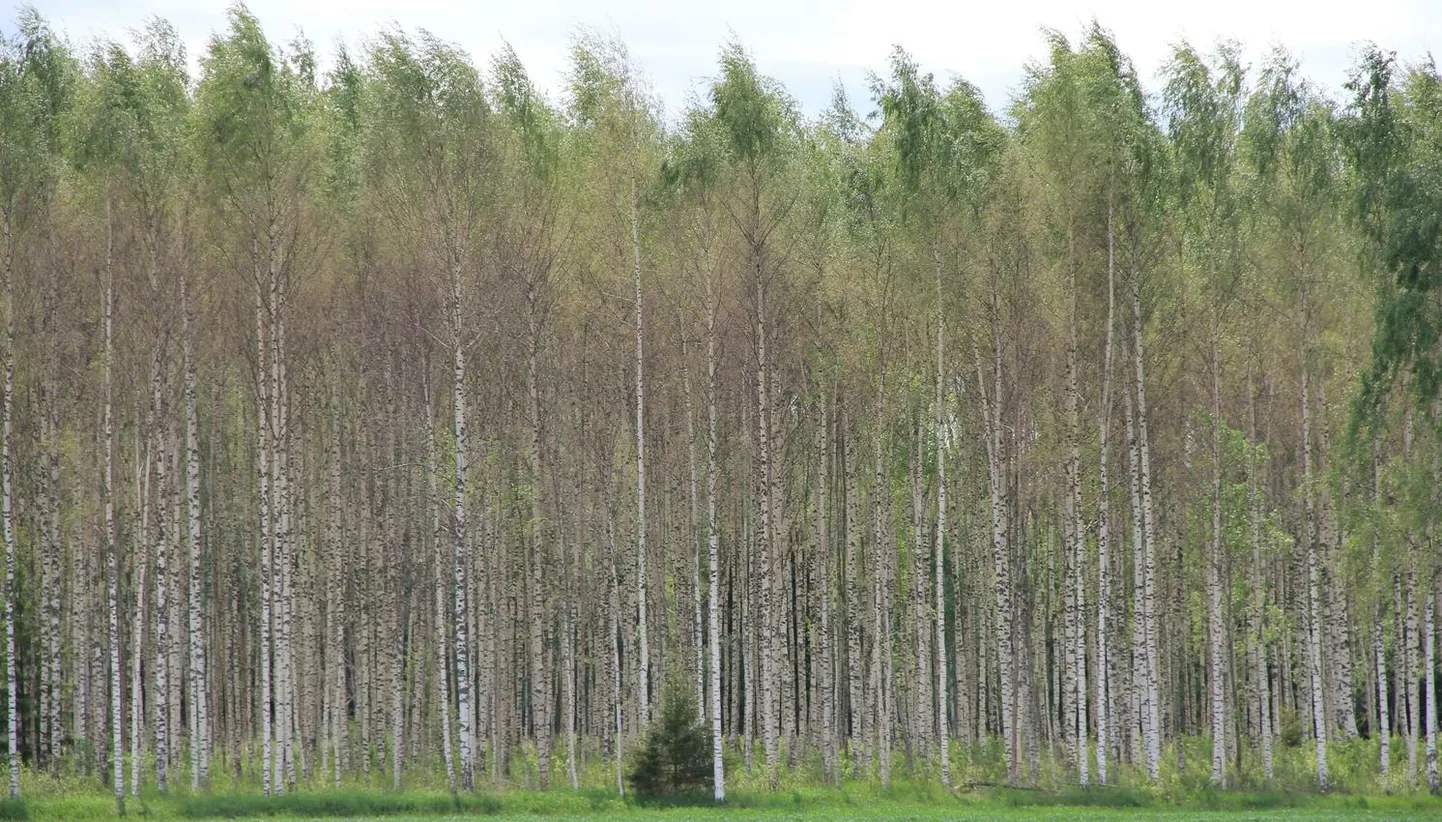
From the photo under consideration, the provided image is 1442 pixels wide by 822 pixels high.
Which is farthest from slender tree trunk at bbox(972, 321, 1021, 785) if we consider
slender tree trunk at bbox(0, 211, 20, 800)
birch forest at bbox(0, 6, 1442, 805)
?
slender tree trunk at bbox(0, 211, 20, 800)

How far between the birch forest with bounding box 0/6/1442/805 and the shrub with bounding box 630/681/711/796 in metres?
0.42

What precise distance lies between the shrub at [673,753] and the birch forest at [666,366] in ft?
1.38

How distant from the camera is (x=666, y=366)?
107 feet

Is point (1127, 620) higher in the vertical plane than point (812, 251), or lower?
lower

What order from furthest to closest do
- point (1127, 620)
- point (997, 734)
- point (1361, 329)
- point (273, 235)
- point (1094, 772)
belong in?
point (997, 734) → point (1127, 620) → point (1094, 772) → point (1361, 329) → point (273, 235)

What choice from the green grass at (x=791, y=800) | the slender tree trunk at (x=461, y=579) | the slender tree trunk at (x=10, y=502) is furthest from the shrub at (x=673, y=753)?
the slender tree trunk at (x=10, y=502)

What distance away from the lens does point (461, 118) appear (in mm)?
26547

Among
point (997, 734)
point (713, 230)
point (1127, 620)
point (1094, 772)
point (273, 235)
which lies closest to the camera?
point (273, 235)

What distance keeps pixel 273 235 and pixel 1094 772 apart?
19929 mm

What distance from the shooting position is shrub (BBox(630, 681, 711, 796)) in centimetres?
2461

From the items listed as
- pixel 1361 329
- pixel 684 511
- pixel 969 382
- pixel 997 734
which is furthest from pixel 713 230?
pixel 997 734

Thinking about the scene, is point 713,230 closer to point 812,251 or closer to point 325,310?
point 812,251

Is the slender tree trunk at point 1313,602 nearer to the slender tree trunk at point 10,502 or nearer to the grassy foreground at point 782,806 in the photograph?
the grassy foreground at point 782,806

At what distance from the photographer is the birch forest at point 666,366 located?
24.8m
